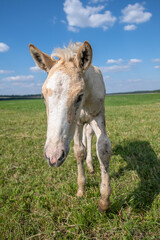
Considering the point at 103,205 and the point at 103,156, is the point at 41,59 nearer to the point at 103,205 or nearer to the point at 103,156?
the point at 103,156

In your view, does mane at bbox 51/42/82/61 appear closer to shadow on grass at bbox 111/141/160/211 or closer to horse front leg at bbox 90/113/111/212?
horse front leg at bbox 90/113/111/212

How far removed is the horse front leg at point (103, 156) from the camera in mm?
2274

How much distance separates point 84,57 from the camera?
7.35ft

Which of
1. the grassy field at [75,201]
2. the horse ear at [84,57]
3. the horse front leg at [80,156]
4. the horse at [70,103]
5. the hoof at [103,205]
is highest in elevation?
the horse ear at [84,57]

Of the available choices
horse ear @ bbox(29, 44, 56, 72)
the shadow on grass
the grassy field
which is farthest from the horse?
the shadow on grass

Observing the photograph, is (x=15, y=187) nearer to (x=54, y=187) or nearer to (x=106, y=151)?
(x=54, y=187)

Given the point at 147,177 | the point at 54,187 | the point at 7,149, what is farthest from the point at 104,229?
the point at 7,149

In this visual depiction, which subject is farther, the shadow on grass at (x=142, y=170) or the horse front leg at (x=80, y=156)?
the horse front leg at (x=80, y=156)

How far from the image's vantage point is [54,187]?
9.91 feet

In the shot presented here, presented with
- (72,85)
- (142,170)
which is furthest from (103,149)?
(142,170)

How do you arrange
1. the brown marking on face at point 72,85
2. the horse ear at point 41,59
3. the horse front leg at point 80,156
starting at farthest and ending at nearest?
the horse front leg at point 80,156, the horse ear at point 41,59, the brown marking on face at point 72,85

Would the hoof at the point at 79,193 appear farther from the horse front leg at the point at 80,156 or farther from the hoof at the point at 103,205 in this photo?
the hoof at the point at 103,205

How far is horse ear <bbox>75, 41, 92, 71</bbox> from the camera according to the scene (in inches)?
82.4

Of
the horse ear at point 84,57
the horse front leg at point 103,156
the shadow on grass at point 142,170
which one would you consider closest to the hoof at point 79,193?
the horse front leg at point 103,156
